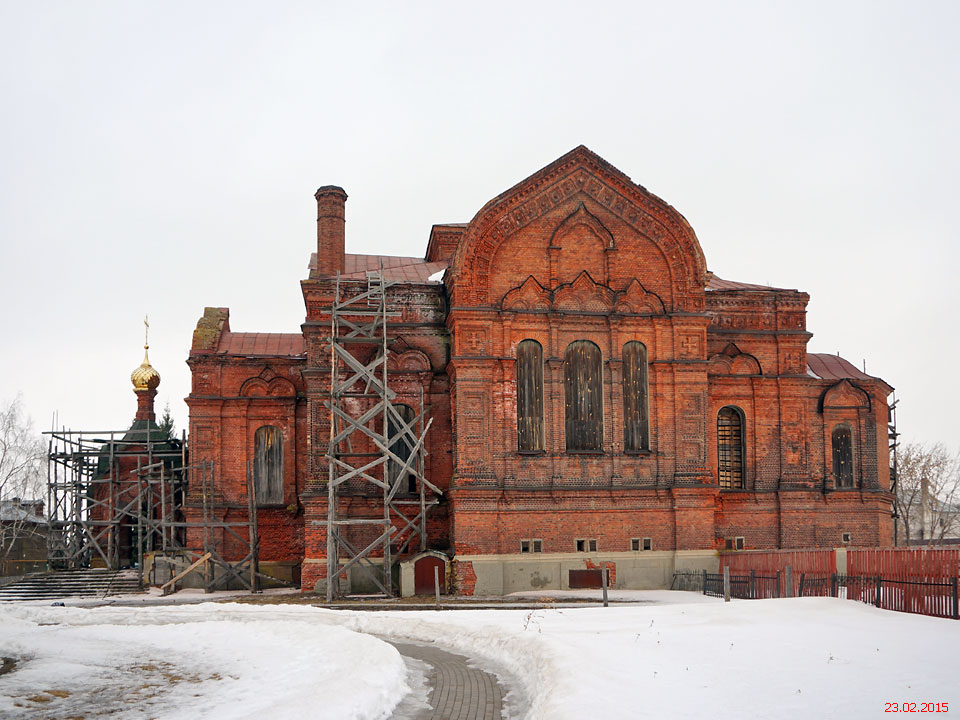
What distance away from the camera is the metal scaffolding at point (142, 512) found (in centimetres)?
3441

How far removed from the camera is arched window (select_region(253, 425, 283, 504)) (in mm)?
35312

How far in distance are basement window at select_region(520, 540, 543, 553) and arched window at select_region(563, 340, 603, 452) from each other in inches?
118

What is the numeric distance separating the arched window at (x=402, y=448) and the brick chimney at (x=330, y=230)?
5379 mm

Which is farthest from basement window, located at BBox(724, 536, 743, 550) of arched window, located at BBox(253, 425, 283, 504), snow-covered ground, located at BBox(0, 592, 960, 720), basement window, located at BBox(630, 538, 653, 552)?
arched window, located at BBox(253, 425, 283, 504)

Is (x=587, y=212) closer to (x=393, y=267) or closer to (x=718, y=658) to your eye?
(x=393, y=267)

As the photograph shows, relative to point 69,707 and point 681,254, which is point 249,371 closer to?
point 681,254

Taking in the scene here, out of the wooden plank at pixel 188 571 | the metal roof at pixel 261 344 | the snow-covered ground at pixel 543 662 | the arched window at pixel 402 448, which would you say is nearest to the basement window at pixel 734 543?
the arched window at pixel 402 448

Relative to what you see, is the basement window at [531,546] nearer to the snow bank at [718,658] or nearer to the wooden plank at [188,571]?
the snow bank at [718,658]

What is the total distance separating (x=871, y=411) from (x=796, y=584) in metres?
13.2

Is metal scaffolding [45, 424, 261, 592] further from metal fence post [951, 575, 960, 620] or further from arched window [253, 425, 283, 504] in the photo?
metal fence post [951, 575, 960, 620]

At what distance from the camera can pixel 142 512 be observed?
132ft

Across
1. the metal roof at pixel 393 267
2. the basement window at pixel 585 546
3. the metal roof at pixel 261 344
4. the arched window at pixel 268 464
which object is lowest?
the basement window at pixel 585 546

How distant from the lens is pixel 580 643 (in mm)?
15633

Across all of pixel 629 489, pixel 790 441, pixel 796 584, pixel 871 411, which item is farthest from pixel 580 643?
pixel 871 411
